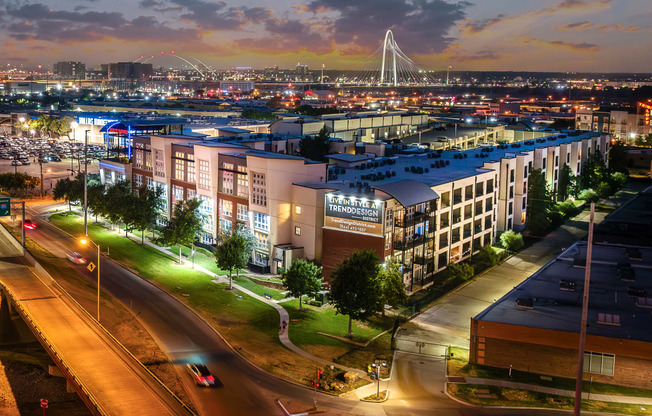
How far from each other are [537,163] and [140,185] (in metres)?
51.0

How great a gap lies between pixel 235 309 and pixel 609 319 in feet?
85.9

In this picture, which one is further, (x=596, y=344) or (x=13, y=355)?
(x=13, y=355)

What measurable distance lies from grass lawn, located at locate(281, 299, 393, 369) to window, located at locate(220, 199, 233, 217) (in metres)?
16.9

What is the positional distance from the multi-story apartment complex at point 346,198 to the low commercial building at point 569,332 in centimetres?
1216

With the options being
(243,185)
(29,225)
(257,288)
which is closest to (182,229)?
(243,185)

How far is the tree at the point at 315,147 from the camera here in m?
94.2

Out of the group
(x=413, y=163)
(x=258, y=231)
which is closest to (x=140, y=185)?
(x=258, y=231)

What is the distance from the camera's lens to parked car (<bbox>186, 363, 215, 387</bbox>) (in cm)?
3638

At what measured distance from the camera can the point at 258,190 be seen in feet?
203

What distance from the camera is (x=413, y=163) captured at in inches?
3027

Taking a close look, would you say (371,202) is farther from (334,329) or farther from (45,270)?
(45,270)

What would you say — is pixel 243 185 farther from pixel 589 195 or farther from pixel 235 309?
pixel 589 195

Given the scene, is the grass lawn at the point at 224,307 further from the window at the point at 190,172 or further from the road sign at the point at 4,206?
the road sign at the point at 4,206

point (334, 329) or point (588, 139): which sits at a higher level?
point (588, 139)
